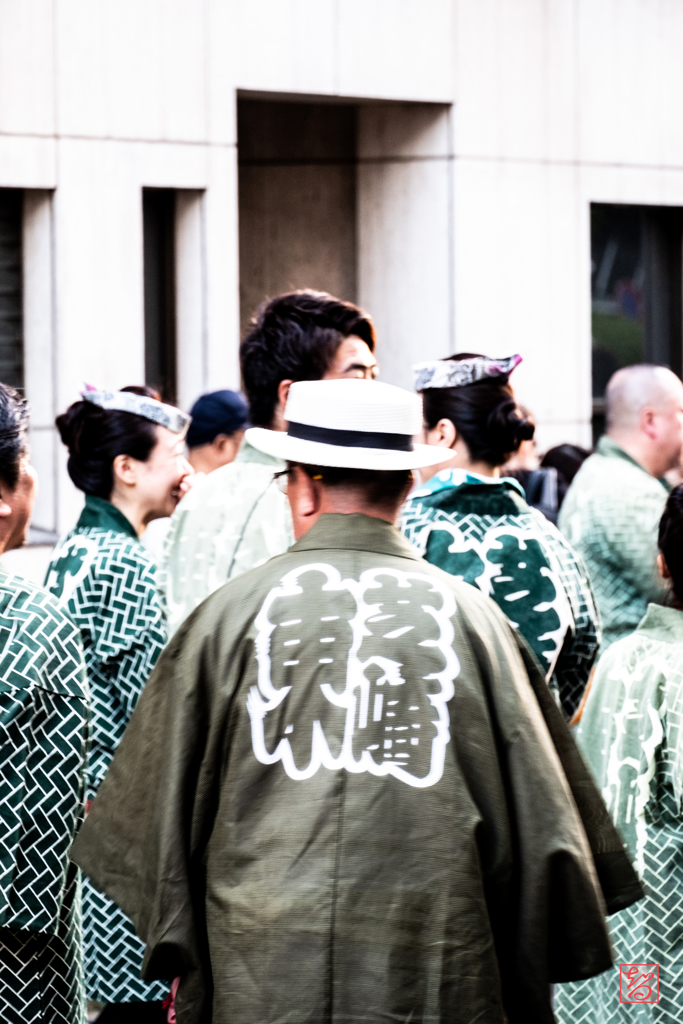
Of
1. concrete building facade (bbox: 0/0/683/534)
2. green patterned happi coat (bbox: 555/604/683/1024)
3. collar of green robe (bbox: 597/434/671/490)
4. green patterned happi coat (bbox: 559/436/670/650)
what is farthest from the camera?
concrete building facade (bbox: 0/0/683/534)

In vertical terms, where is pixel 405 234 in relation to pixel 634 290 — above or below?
above

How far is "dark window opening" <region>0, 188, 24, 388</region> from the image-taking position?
8.72 metres

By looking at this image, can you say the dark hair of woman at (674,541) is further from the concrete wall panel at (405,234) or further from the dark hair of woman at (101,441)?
the concrete wall panel at (405,234)

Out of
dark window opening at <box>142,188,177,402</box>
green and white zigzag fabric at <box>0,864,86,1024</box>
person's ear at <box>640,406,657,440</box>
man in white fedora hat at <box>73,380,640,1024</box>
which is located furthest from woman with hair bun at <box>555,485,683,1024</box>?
dark window opening at <box>142,188,177,402</box>

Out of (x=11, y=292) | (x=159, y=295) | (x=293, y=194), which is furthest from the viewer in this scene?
(x=293, y=194)

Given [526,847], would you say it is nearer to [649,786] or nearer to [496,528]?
[649,786]

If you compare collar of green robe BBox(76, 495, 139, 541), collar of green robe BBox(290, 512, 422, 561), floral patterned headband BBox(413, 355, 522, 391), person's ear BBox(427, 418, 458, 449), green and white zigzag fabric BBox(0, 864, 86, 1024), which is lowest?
green and white zigzag fabric BBox(0, 864, 86, 1024)

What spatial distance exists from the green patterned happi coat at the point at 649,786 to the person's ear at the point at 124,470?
5.55ft

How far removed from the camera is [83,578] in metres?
4.16

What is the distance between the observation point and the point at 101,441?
457 cm

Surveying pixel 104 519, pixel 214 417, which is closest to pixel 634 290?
pixel 214 417

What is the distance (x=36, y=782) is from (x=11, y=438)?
687 millimetres

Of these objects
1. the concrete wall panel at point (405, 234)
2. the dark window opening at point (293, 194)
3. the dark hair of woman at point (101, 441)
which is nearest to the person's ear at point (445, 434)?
the dark hair of woman at point (101, 441)

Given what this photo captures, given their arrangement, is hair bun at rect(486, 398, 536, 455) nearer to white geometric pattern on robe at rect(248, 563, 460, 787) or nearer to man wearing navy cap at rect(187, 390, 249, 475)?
white geometric pattern on robe at rect(248, 563, 460, 787)
